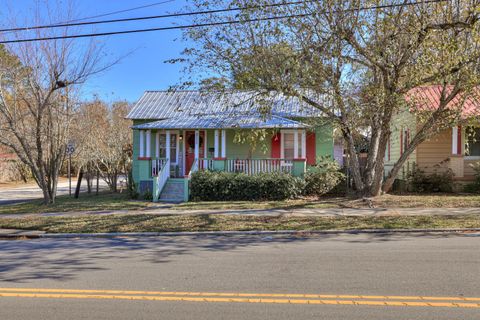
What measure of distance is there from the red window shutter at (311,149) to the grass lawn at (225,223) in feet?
26.8

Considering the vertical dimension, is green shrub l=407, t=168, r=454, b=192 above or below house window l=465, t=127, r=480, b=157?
below

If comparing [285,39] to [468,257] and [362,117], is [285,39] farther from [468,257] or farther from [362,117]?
[468,257]

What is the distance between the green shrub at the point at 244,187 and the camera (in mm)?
15891

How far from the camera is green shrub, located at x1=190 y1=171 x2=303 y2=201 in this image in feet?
52.1

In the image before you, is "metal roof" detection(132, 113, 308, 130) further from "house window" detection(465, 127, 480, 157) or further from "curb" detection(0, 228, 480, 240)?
"house window" detection(465, 127, 480, 157)

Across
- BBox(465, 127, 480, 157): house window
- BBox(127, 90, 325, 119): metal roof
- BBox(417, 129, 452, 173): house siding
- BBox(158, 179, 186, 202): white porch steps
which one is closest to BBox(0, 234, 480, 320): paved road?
BBox(158, 179, 186, 202): white porch steps

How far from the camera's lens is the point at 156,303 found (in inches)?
192

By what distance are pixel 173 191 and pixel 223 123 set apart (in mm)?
3661

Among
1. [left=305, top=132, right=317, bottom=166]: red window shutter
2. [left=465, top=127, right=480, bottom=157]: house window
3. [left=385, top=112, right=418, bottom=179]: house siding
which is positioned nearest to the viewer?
[left=465, top=127, right=480, bottom=157]: house window

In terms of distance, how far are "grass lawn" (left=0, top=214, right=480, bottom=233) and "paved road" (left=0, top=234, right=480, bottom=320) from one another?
1.25 meters

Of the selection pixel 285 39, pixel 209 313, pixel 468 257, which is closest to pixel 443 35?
pixel 285 39

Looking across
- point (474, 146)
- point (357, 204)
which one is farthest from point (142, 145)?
point (474, 146)

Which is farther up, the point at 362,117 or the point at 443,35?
the point at 443,35

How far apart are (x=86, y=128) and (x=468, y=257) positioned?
1720cm
